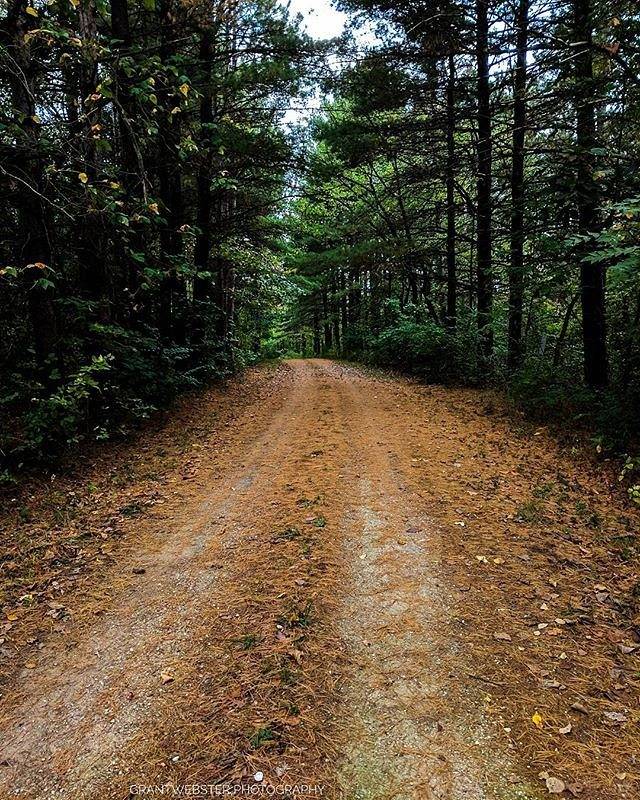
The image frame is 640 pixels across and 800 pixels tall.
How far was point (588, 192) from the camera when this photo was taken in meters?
6.80

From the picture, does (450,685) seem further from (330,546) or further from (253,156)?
(253,156)

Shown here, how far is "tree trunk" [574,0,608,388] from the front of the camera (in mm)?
6340

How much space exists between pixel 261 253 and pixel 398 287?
364 inches

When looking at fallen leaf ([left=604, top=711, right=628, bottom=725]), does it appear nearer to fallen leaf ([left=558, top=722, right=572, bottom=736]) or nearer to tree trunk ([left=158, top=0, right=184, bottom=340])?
fallen leaf ([left=558, top=722, right=572, bottom=736])

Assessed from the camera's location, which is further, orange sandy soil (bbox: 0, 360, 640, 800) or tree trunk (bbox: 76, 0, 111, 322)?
tree trunk (bbox: 76, 0, 111, 322)

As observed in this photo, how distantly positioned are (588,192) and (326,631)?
24.1 ft

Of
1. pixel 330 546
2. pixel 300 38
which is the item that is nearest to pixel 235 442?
pixel 330 546

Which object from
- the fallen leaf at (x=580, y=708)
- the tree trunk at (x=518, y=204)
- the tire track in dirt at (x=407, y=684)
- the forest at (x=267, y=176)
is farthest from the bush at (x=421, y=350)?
the fallen leaf at (x=580, y=708)

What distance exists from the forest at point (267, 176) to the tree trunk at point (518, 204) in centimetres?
7

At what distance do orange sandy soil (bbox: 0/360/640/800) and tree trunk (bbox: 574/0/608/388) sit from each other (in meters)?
2.42

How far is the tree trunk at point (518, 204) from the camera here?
8109 mm

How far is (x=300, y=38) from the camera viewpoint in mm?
9297

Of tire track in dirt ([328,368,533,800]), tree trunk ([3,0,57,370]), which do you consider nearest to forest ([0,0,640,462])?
tree trunk ([3,0,57,370])

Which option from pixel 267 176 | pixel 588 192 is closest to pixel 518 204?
pixel 588 192
